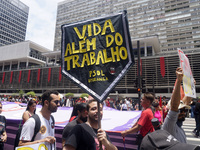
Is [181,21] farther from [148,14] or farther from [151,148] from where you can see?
[151,148]

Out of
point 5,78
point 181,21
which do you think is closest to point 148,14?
point 181,21

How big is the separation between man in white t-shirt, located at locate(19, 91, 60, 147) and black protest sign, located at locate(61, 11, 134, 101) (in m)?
0.77

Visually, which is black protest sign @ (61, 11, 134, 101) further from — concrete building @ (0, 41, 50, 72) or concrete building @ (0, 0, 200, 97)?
concrete building @ (0, 41, 50, 72)

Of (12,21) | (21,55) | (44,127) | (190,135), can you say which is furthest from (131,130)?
(12,21)

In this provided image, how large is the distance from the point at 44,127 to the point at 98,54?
147cm

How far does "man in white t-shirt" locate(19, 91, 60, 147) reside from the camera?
2.11 meters

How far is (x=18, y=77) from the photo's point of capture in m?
48.3

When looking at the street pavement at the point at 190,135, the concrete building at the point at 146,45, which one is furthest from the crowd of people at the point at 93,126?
the concrete building at the point at 146,45

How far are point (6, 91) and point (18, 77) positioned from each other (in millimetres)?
7842

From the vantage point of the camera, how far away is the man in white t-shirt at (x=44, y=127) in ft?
6.93

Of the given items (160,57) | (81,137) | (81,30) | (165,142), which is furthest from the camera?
(160,57)

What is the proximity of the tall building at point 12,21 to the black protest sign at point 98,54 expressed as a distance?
103m

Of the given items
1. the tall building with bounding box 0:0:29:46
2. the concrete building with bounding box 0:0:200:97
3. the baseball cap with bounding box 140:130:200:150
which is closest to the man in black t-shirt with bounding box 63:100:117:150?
the baseball cap with bounding box 140:130:200:150

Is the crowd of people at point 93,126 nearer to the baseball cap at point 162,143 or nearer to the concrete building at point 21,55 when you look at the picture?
the baseball cap at point 162,143
